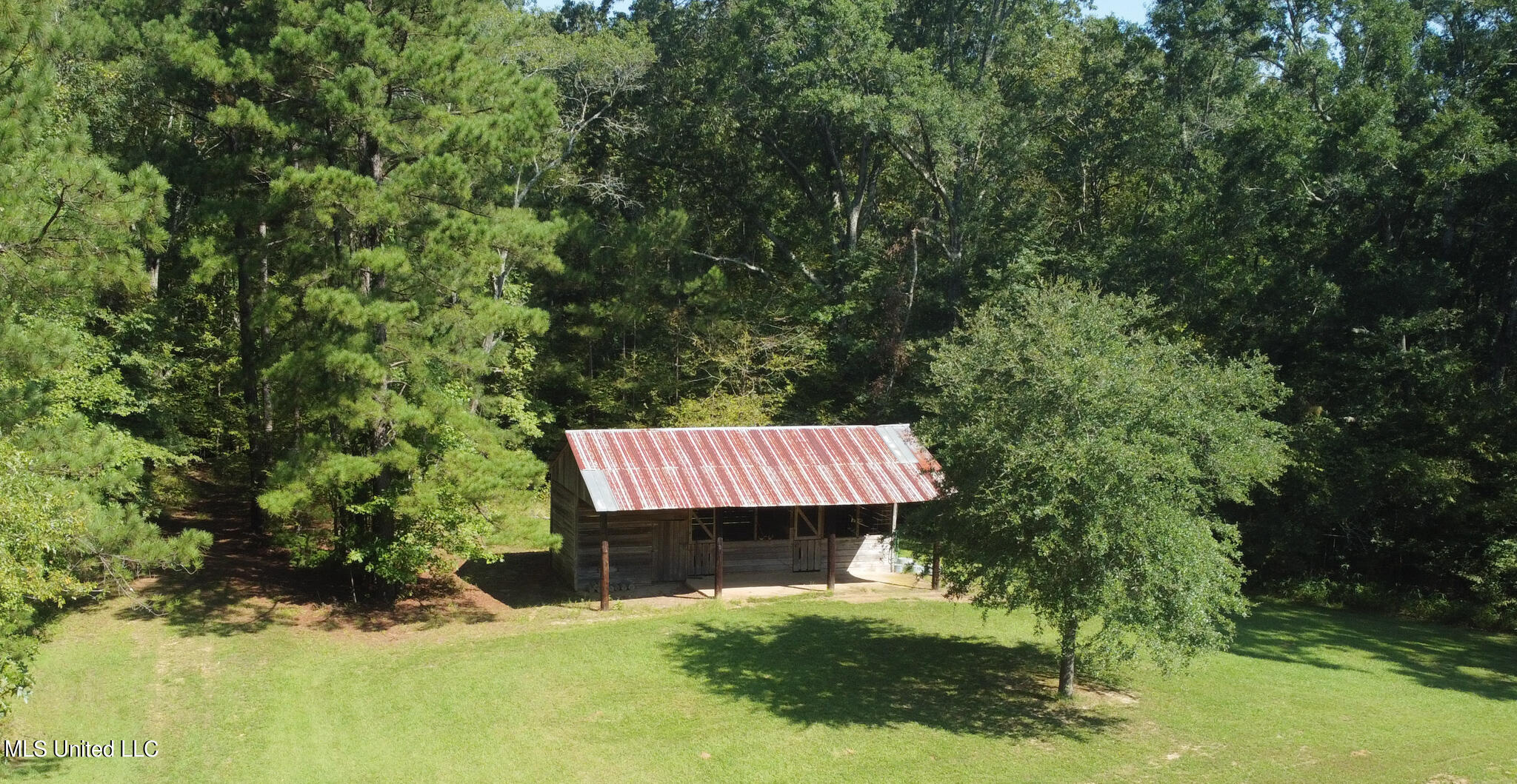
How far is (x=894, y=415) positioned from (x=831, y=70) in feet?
34.3

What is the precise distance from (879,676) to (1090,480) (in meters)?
5.26

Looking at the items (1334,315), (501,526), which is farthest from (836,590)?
(1334,315)

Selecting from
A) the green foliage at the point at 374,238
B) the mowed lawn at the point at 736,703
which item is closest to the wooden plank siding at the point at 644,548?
the mowed lawn at the point at 736,703

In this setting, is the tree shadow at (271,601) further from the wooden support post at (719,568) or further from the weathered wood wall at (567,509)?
the wooden support post at (719,568)

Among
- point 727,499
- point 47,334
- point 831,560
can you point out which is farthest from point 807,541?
point 47,334

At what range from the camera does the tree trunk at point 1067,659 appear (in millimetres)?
14391

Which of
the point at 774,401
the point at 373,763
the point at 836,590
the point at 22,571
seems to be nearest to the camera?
the point at 22,571

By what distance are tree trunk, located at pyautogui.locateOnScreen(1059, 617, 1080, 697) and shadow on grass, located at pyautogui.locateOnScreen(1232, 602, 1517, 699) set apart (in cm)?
472

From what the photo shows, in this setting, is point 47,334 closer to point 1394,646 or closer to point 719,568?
point 719,568

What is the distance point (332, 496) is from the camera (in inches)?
765

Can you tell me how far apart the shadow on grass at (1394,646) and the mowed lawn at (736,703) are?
76mm

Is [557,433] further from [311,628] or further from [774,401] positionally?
[311,628]

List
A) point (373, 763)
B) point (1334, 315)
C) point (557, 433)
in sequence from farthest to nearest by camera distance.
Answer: point (557, 433)
point (1334, 315)
point (373, 763)

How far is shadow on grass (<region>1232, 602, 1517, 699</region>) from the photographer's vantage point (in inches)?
663
